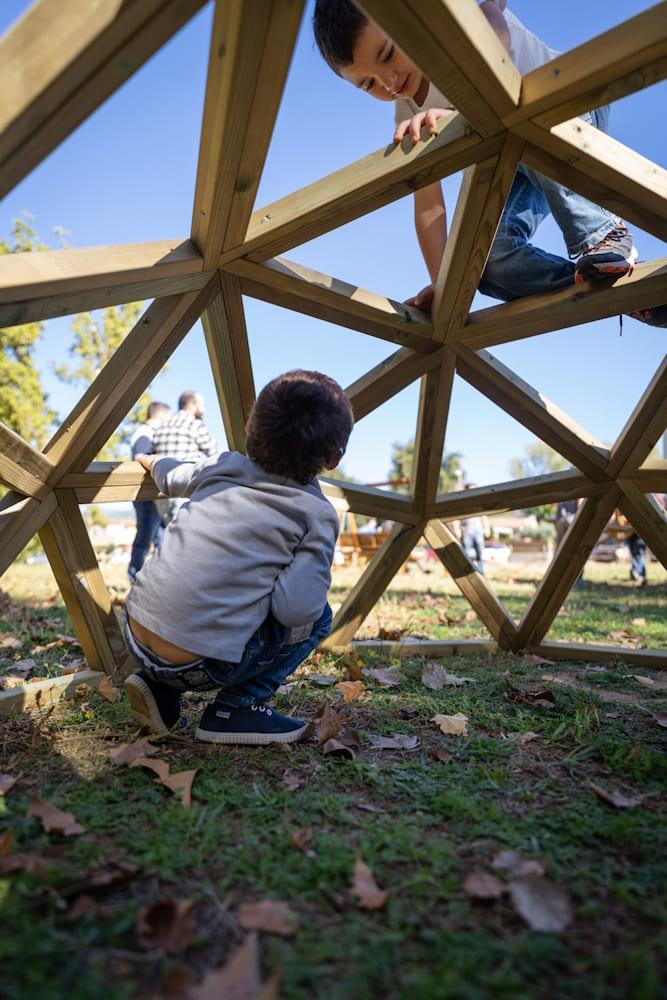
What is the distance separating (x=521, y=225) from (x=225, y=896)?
2.96 meters

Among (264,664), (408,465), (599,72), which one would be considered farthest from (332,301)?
(408,465)

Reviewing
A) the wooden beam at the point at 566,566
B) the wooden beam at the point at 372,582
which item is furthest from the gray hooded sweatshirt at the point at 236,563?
the wooden beam at the point at 566,566

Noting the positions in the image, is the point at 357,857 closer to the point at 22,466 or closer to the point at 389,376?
the point at 22,466

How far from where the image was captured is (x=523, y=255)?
297 cm

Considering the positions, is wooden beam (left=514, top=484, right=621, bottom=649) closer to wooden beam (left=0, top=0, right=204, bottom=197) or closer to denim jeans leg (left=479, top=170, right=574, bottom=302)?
denim jeans leg (left=479, top=170, right=574, bottom=302)

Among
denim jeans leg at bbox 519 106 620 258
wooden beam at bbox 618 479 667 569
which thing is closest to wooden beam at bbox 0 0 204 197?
denim jeans leg at bbox 519 106 620 258

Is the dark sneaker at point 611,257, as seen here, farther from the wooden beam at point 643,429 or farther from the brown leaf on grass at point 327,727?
the brown leaf on grass at point 327,727

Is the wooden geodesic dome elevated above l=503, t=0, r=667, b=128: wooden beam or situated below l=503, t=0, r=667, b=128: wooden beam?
below

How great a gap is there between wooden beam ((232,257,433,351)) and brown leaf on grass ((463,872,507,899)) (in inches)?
90.3

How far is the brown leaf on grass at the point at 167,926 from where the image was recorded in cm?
114

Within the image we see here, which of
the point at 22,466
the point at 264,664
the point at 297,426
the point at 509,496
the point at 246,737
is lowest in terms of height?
the point at 246,737

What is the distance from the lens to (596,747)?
2.20 m

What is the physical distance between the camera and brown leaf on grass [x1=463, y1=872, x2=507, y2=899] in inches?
51.4

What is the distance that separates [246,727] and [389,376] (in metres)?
2.02
